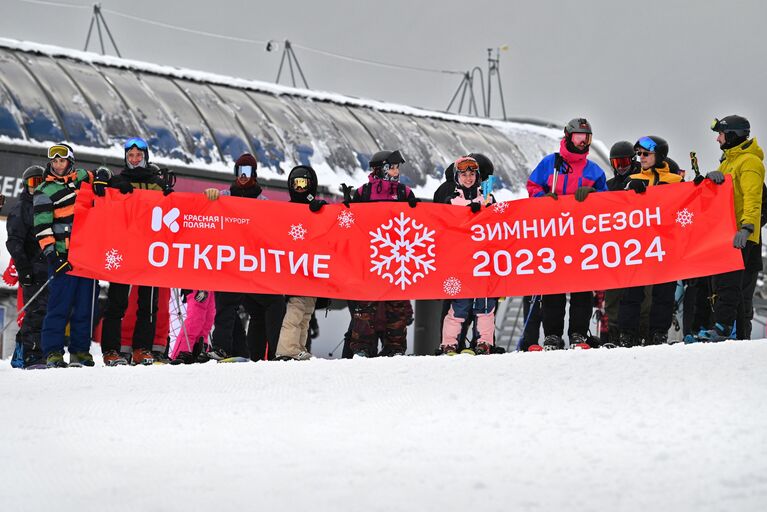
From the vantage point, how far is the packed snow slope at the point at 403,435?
4.34 meters

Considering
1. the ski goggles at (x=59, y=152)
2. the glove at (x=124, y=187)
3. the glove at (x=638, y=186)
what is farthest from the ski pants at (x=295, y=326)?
the glove at (x=638, y=186)

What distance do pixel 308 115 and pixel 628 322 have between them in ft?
42.8

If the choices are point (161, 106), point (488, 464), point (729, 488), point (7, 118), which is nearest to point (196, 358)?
point (488, 464)

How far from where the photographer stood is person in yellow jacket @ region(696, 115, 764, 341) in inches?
354

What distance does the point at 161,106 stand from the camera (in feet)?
61.8

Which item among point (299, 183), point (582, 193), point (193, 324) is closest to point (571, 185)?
point (582, 193)

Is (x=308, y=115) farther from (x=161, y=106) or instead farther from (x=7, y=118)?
(x=7, y=118)

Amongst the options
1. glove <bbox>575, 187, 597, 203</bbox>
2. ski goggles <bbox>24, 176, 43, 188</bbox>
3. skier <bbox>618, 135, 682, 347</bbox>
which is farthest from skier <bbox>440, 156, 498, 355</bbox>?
ski goggles <bbox>24, 176, 43, 188</bbox>

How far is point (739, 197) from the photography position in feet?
30.6

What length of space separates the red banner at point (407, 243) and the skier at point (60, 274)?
197 millimetres

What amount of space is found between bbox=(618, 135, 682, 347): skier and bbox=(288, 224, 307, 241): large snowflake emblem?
2527 mm

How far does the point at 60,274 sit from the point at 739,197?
500 centimetres

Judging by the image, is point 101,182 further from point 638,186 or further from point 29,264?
point 638,186

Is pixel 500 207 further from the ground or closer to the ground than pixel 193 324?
further from the ground
